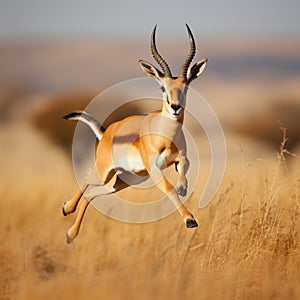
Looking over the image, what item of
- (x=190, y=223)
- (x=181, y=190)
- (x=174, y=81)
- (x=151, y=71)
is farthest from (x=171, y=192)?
(x=151, y=71)

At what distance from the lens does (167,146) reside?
19.3 feet

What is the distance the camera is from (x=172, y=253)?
6453 millimetres

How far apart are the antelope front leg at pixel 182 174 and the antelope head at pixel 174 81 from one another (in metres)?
0.35

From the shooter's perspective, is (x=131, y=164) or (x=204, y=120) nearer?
(x=131, y=164)

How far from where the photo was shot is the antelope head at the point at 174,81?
18.7ft

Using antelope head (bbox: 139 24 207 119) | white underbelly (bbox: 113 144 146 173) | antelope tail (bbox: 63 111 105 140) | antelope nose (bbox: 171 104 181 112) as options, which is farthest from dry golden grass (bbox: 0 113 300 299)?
antelope nose (bbox: 171 104 181 112)

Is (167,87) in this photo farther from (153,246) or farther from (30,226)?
(30,226)

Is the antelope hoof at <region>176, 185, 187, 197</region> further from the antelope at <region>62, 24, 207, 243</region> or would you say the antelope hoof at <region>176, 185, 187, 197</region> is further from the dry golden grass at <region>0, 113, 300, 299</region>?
the dry golden grass at <region>0, 113, 300, 299</region>

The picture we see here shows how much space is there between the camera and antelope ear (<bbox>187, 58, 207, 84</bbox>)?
5953 millimetres

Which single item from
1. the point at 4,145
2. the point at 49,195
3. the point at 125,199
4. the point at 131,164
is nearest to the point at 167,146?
the point at 131,164

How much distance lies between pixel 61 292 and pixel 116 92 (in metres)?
2.24

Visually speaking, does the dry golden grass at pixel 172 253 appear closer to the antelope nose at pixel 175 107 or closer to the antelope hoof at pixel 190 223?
the antelope hoof at pixel 190 223

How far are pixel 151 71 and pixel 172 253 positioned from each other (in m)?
1.56

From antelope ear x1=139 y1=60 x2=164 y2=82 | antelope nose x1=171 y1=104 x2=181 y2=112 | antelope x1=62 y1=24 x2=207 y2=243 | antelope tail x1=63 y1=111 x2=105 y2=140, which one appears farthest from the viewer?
antelope tail x1=63 y1=111 x2=105 y2=140
